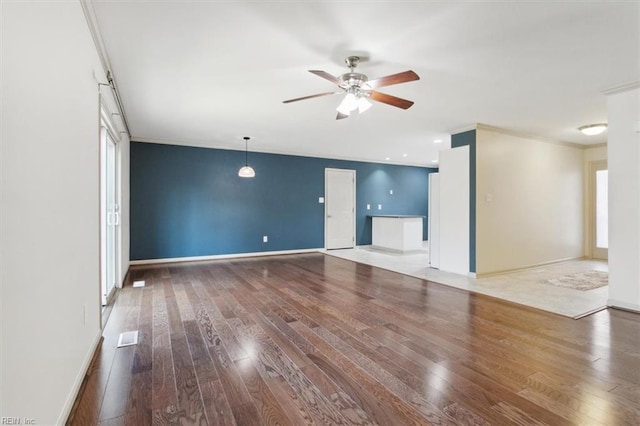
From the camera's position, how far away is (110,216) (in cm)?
404

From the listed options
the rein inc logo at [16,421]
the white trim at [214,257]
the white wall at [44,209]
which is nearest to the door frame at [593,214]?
the white trim at [214,257]

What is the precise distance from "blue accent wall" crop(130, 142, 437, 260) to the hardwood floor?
2528mm

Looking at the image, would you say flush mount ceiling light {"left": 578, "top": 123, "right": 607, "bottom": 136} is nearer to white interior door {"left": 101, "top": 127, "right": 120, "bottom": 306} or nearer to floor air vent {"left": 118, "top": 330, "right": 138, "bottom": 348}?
floor air vent {"left": 118, "top": 330, "right": 138, "bottom": 348}

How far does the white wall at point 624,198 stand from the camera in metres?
3.37

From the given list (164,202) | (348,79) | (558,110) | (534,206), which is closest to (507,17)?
(348,79)

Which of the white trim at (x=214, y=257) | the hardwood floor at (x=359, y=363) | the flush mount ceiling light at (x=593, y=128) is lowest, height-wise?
the hardwood floor at (x=359, y=363)

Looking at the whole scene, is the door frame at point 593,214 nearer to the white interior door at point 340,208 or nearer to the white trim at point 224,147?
the white trim at point 224,147

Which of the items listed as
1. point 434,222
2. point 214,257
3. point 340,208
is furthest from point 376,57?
point 340,208

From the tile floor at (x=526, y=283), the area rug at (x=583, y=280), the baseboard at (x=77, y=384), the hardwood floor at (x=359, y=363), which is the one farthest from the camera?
the area rug at (x=583, y=280)

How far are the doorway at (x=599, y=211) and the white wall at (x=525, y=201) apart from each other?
24 cm

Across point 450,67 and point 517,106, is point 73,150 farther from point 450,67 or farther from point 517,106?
point 517,106


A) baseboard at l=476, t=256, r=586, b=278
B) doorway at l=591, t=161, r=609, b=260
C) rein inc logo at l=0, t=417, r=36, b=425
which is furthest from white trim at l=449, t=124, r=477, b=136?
rein inc logo at l=0, t=417, r=36, b=425

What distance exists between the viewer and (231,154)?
6789 mm

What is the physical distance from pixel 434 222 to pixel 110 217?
203 inches
